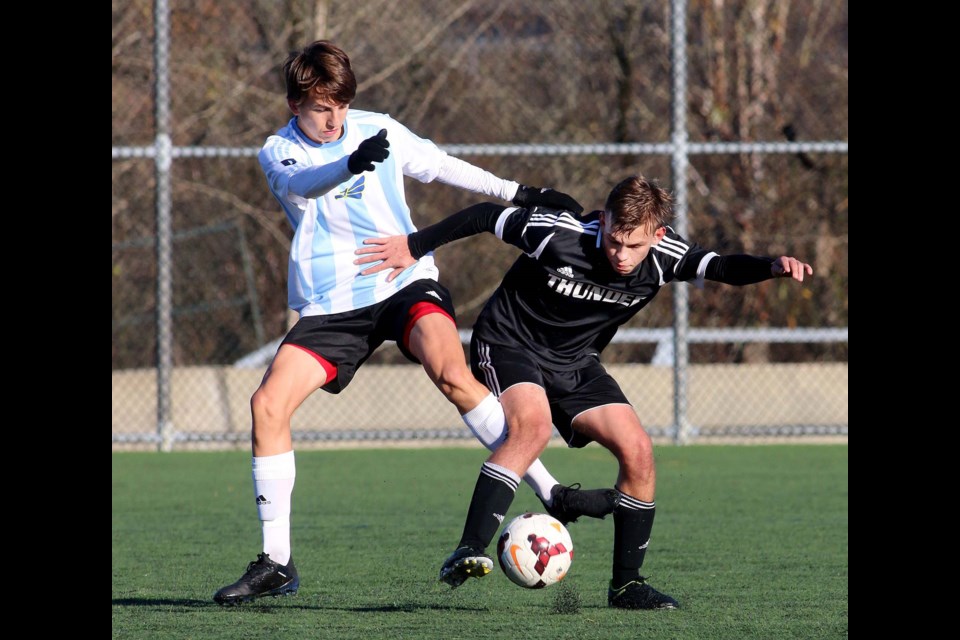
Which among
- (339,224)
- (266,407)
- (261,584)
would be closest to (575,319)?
(339,224)

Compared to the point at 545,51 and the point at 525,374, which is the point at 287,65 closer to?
the point at 525,374

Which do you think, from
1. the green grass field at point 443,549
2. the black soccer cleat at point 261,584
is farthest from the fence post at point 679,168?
the black soccer cleat at point 261,584

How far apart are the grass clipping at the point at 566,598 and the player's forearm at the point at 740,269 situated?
1.24 m

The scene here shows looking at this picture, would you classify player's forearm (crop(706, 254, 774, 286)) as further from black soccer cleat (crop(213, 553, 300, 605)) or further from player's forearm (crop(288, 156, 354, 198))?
black soccer cleat (crop(213, 553, 300, 605))

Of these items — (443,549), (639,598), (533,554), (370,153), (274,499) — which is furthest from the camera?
(443,549)

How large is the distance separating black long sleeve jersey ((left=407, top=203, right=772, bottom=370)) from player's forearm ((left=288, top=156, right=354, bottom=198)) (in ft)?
1.51

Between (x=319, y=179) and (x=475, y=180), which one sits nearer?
(x=319, y=179)

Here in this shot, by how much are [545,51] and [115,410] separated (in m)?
4.81

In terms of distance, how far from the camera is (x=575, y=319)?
5.21 metres

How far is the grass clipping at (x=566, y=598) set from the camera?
4.61 metres

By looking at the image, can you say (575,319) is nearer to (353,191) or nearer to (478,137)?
(353,191)

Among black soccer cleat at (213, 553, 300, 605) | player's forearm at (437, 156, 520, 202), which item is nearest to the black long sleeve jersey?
player's forearm at (437, 156, 520, 202)

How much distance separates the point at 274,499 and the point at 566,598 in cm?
110
